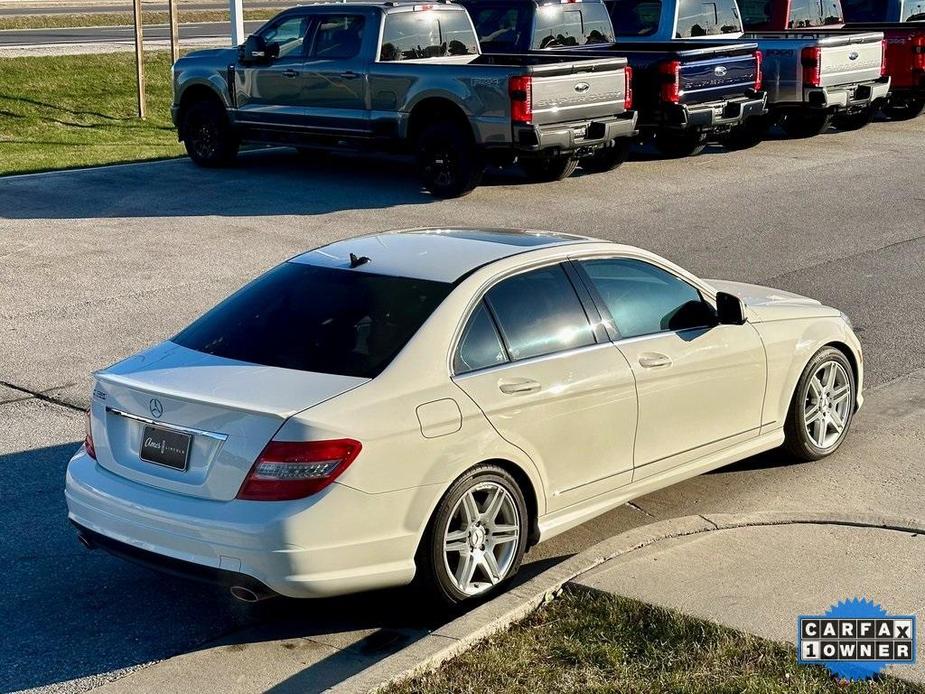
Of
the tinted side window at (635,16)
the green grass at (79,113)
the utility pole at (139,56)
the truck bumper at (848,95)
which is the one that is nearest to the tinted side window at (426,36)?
the tinted side window at (635,16)

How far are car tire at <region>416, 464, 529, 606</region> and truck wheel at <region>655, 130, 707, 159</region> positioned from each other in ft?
46.1

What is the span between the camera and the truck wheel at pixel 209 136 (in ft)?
60.4

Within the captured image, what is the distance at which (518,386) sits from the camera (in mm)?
5910

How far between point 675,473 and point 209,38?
30470mm

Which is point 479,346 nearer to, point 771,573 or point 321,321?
point 321,321

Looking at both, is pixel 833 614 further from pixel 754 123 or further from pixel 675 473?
pixel 754 123

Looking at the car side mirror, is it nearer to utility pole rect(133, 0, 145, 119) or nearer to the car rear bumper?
the car rear bumper

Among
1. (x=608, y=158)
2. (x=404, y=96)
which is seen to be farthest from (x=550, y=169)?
(x=404, y=96)

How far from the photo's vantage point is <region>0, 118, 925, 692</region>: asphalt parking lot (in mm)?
5707

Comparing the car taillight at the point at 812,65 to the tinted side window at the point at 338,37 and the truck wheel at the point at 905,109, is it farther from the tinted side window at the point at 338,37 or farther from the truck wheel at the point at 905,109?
the tinted side window at the point at 338,37

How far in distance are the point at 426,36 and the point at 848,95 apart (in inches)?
272

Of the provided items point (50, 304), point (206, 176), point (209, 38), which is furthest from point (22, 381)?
point (209, 38)

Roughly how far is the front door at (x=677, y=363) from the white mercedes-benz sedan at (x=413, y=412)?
11mm

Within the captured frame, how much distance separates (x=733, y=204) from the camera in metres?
16.4
